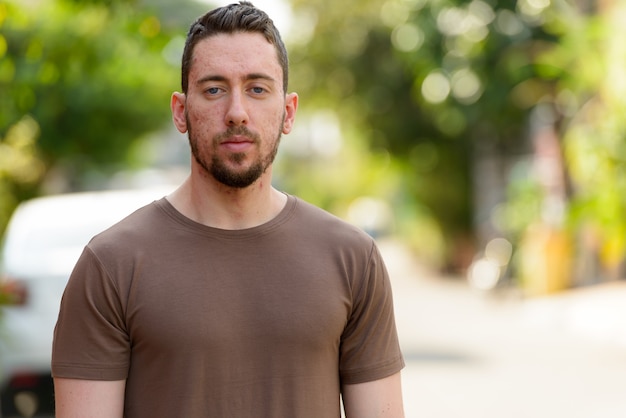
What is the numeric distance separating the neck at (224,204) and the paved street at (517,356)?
24.6ft

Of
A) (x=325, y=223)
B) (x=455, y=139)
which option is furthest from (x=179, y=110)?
(x=455, y=139)

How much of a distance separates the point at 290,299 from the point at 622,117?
12.8 m

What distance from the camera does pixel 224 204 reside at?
9.90 ft

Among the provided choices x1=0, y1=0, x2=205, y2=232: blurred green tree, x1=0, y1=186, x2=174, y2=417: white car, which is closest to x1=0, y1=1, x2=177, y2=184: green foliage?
x1=0, y1=0, x2=205, y2=232: blurred green tree

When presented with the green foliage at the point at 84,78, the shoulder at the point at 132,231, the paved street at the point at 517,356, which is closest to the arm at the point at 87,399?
the shoulder at the point at 132,231

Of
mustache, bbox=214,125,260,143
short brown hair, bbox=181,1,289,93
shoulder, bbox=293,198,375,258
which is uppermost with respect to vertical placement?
short brown hair, bbox=181,1,289,93

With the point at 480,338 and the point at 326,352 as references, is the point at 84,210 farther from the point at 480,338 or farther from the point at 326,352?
the point at 480,338

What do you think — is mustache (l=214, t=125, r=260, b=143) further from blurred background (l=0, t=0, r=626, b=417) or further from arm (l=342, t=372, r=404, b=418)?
blurred background (l=0, t=0, r=626, b=417)

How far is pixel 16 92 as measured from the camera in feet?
28.6

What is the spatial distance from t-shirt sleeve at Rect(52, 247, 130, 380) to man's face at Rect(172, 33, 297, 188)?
367 millimetres

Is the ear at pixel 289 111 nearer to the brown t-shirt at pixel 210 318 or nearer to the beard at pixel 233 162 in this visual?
the beard at pixel 233 162

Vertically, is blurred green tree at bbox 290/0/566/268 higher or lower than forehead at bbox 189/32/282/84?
higher

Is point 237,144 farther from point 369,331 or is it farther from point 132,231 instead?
point 369,331

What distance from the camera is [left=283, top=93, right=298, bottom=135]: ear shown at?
3.12 metres
